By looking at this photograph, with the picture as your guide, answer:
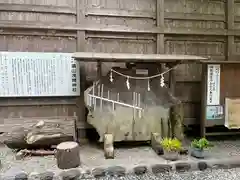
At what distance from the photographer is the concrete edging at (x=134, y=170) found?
3.34 meters

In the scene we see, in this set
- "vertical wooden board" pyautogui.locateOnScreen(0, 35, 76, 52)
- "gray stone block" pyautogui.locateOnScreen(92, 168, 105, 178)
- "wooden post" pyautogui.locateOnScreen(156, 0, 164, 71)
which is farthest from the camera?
"wooden post" pyautogui.locateOnScreen(156, 0, 164, 71)

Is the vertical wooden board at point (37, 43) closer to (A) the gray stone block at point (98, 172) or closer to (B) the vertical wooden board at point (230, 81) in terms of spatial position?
(A) the gray stone block at point (98, 172)

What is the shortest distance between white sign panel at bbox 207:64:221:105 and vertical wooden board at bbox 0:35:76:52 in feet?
9.10

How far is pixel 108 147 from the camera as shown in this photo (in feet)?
13.3

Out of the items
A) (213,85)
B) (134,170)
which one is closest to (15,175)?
(134,170)

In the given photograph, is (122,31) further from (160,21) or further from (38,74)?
(38,74)

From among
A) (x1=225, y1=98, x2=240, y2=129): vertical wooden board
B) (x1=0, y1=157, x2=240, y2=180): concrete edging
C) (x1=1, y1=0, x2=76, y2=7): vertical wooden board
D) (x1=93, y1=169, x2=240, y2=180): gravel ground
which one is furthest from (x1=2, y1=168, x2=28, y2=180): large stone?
(x1=225, y1=98, x2=240, y2=129): vertical wooden board

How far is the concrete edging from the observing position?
3.34 metres

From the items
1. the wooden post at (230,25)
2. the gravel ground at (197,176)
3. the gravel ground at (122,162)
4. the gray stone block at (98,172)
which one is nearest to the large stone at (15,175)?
the gravel ground at (122,162)

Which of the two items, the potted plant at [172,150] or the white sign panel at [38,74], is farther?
the white sign panel at [38,74]

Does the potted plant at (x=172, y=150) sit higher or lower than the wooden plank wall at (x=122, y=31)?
lower

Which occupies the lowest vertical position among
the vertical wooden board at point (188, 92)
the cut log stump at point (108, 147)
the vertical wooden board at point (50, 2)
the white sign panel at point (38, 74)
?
the cut log stump at point (108, 147)

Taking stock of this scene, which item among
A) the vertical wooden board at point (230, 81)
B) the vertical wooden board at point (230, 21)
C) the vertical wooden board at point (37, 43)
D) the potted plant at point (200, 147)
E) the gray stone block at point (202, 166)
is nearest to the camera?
the gray stone block at point (202, 166)

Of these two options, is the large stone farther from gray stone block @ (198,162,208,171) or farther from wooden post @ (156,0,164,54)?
wooden post @ (156,0,164,54)
